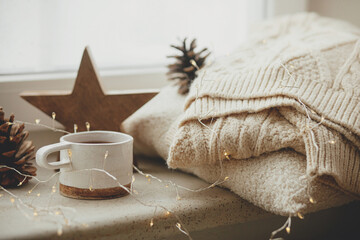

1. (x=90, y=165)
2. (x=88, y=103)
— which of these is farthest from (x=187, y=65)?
(x=90, y=165)

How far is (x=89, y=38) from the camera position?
1.01m

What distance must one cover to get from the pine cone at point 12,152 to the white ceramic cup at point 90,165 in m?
0.08

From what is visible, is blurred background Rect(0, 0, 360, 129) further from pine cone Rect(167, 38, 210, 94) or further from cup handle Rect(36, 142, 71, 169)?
cup handle Rect(36, 142, 71, 169)

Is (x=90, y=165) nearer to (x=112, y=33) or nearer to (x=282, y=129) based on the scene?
(x=282, y=129)

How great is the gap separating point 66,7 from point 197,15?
364mm

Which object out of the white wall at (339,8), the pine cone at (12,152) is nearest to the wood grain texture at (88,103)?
the pine cone at (12,152)

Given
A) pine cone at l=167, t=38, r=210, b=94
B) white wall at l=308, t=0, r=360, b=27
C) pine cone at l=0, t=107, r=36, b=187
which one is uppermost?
white wall at l=308, t=0, r=360, b=27

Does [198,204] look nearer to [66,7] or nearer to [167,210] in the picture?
[167,210]

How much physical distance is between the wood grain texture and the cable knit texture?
144 mm

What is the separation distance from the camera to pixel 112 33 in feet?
3.38

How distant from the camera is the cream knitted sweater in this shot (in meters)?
0.61

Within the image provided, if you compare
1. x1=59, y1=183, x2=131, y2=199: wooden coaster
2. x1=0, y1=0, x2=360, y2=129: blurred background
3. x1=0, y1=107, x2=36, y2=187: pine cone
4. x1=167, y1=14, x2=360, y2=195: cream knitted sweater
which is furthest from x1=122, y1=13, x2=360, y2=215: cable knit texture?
x1=0, y1=0, x2=360, y2=129: blurred background

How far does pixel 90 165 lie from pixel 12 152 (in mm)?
155

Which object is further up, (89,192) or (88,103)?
(88,103)
